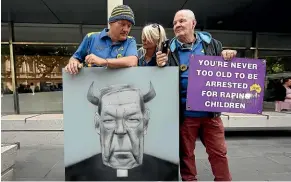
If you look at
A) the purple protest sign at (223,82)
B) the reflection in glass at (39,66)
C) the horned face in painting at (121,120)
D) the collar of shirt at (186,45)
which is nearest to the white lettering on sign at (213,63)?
the purple protest sign at (223,82)

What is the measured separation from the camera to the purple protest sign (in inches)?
93.0

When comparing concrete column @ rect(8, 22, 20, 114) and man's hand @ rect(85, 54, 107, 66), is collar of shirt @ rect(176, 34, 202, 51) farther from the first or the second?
concrete column @ rect(8, 22, 20, 114)

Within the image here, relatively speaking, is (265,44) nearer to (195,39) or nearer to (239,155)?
(239,155)

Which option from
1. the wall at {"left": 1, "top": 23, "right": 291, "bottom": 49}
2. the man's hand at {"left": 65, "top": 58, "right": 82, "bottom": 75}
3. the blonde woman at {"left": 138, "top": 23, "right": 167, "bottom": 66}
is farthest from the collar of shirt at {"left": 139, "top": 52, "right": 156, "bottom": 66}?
the wall at {"left": 1, "top": 23, "right": 291, "bottom": 49}

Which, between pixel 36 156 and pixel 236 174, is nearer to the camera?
pixel 236 174

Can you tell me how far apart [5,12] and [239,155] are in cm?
760

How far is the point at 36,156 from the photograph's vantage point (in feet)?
17.5

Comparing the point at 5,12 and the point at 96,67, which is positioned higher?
the point at 5,12

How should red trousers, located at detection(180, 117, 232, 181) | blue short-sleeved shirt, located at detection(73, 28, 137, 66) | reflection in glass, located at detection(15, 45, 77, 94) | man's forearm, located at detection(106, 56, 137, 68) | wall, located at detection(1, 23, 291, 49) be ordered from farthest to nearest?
reflection in glass, located at detection(15, 45, 77, 94) → wall, located at detection(1, 23, 291, 49) → red trousers, located at detection(180, 117, 232, 181) → blue short-sleeved shirt, located at detection(73, 28, 137, 66) → man's forearm, located at detection(106, 56, 137, 68)

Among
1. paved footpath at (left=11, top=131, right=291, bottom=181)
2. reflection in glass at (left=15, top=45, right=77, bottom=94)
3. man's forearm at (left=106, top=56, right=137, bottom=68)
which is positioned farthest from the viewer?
reflection in glass at (left=15, top=45, right=77, bottom=94)

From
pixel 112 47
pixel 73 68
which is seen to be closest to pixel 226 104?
pixel 112 47

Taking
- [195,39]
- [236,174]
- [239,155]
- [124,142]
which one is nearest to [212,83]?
[195,39]

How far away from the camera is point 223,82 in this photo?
237cm

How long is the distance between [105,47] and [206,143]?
1.23 meters
